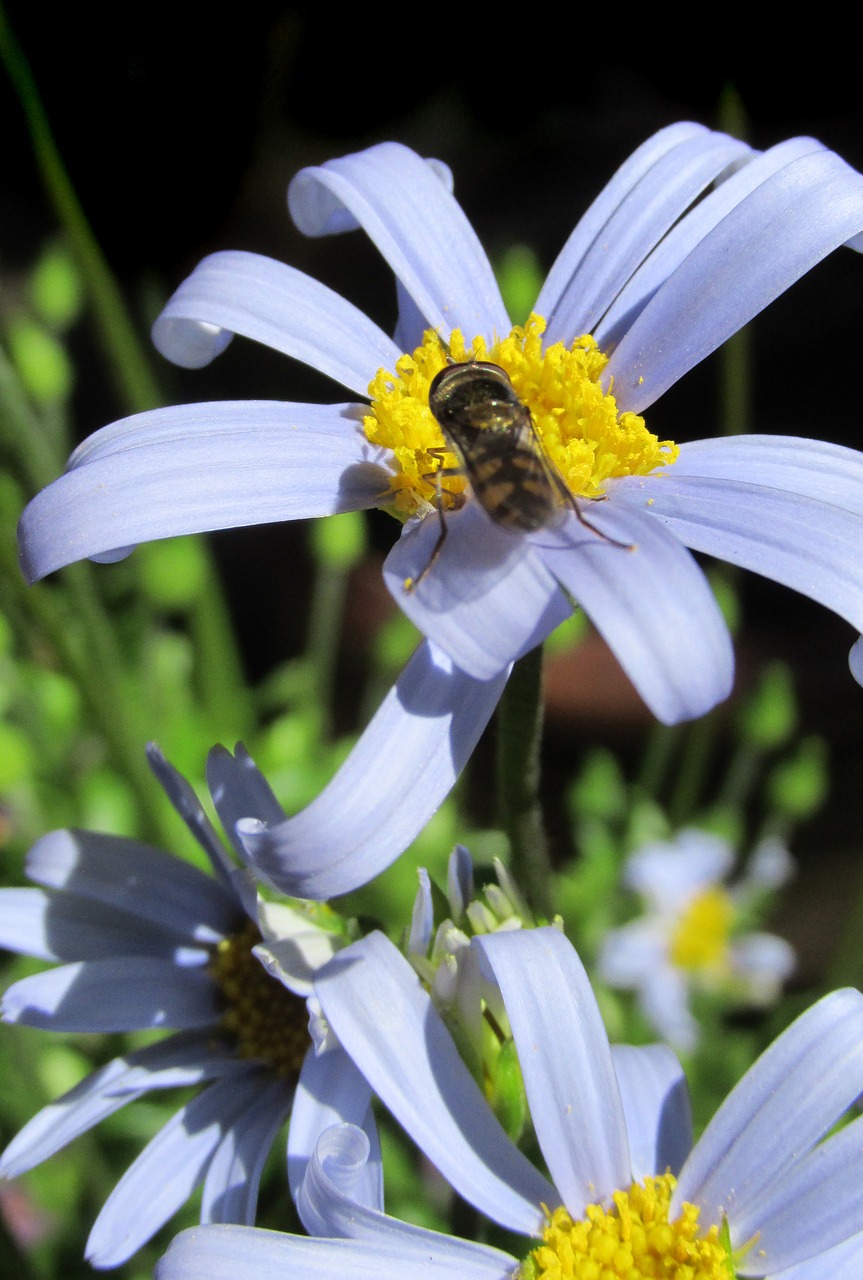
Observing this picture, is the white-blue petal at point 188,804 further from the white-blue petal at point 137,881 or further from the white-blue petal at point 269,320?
the white-blue petal at point 269,320

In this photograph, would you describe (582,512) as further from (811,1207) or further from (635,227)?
(811,1207)

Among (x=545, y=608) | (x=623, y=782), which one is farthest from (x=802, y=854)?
(x=545, y=608)

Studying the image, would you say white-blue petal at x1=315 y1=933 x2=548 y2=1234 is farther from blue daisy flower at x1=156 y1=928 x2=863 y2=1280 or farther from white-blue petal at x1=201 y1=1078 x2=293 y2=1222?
white-blue petal at x1=201 y1=1078 x2=293 y2=1222

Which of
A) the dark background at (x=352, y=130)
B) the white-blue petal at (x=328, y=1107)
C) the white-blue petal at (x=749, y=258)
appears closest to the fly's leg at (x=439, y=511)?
the white-blue petal at (x=749, y=258)

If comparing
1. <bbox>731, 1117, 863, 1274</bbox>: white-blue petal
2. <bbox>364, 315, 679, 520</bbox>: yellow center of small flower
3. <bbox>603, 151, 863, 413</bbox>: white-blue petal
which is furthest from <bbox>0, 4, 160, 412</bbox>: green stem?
<bbox>731, 1117, 863, 1274</bbox>: white-blue petal

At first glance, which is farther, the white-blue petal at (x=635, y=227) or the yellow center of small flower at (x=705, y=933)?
the yellow center of small flower at (x=705, y=933)

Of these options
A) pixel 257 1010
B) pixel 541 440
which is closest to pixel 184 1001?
pixel 257 1010
